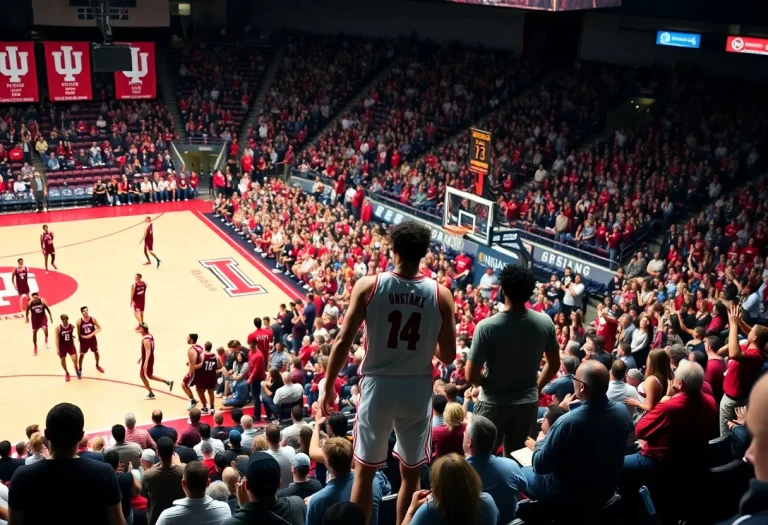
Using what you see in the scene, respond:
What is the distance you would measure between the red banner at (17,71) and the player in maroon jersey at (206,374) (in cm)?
1937

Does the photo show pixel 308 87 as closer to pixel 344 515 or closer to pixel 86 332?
pixel 86 332

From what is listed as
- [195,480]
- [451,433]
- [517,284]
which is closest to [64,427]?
[195,480]

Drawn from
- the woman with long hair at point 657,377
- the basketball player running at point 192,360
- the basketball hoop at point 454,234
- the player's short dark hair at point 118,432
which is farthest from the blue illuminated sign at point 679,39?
the player's short dark hair at point 118,432

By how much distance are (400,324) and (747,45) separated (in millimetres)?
16673

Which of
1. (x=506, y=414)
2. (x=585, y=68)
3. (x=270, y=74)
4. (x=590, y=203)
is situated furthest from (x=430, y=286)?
(x=270, y=74)

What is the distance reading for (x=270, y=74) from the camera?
35281 mm

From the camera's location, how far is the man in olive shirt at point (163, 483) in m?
6.81

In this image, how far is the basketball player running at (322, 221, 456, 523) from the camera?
459 cm

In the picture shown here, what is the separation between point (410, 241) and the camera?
4.56 meters

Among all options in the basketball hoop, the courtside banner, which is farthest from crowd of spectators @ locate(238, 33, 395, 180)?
the basketball hoop

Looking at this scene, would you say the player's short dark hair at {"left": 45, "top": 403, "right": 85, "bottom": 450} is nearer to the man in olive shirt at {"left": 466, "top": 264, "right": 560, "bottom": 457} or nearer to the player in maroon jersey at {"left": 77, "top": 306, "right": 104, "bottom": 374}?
the man in olive shirt at {"left": 466, "top": 264, "right": 560, "bottom": 457}

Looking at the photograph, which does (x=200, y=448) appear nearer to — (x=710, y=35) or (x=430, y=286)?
(x=430, y=286)

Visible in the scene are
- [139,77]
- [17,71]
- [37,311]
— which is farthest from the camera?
[139,77]

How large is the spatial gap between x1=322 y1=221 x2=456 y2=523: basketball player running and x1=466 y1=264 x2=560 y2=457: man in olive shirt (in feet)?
1.64
